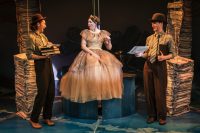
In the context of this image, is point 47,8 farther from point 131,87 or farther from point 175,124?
point 175,124

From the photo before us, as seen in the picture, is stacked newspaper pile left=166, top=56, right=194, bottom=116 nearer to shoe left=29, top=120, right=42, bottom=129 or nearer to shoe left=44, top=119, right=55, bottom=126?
shoe left=44, top=119, right=55, bottom=126

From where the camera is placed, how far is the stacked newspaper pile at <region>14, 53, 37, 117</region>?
7.29 metres

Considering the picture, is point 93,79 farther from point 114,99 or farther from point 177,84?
point 177,84

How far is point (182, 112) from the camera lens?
7.61 metres

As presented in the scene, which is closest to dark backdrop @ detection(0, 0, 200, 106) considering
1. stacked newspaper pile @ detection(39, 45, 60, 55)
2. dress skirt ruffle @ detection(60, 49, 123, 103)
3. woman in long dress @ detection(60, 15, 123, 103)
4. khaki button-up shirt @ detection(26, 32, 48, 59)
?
woman in long dress @ detection(60, 15, 123, 103)

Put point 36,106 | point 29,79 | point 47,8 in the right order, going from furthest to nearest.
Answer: point 47,8, point 29,79, point 36,106

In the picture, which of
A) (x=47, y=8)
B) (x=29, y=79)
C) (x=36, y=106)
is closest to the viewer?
(x=36, y=106)

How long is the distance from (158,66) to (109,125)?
49.0 inches

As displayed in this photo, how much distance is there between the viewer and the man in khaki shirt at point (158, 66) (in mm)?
6824

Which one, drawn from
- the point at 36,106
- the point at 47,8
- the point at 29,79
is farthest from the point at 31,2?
the point at 47,8

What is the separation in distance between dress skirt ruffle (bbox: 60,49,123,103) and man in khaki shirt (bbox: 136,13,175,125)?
542mm

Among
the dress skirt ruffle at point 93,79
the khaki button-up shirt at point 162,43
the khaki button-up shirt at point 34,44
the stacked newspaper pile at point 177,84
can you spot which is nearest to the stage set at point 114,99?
the stacked newspaper pile at point 177,84

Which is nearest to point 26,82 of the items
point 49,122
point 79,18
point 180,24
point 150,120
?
point 49,122

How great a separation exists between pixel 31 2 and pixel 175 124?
3.23 m
